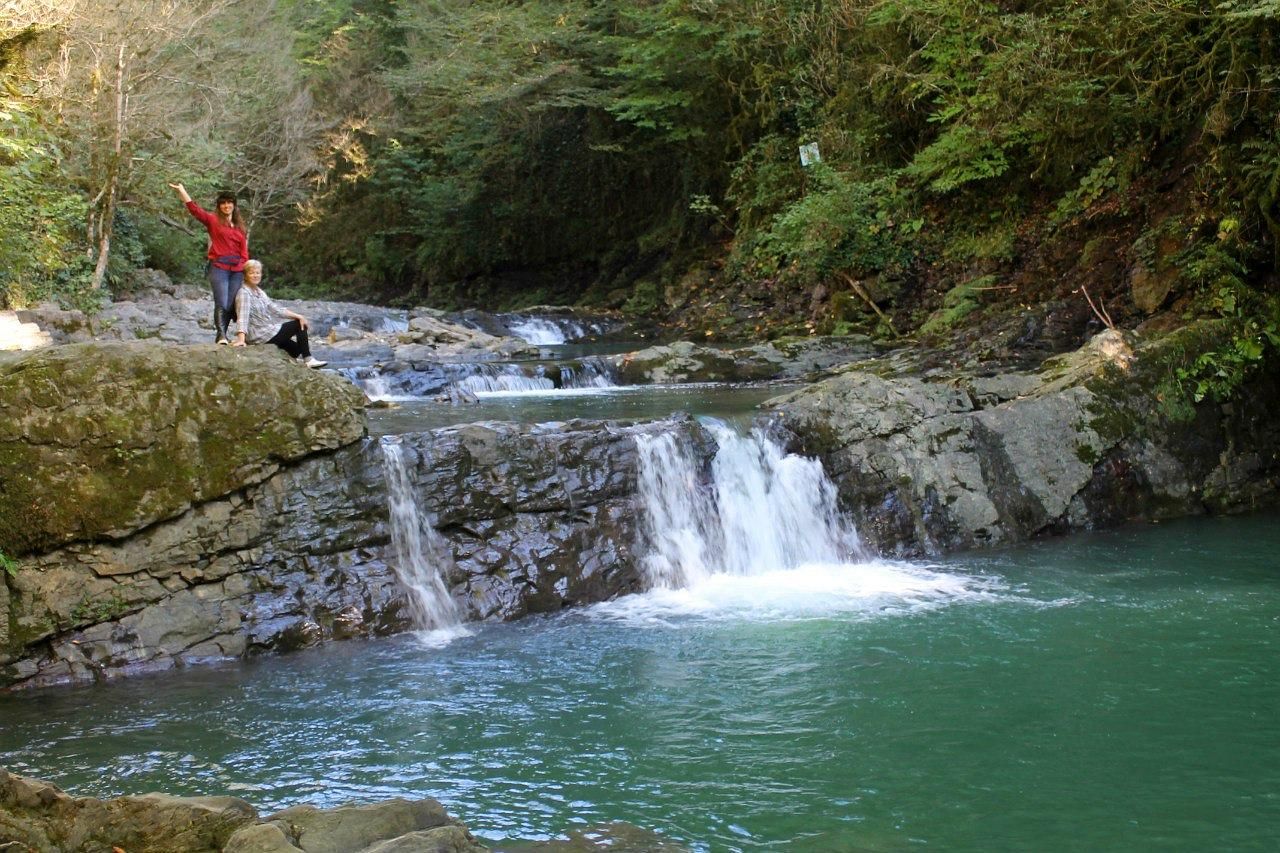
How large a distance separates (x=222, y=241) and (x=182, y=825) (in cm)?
641

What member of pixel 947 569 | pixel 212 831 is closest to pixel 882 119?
pixel 947 569

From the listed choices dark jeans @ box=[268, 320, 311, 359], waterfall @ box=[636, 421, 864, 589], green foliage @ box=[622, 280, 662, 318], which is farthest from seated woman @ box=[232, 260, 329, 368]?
green foliage @ box=[622, 280, 662, 318]

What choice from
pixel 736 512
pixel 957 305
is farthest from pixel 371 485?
pixel 957 305

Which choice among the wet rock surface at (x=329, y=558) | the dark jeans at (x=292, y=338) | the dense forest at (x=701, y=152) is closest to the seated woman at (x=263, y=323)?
the dark jeans at (x=292, y=338)

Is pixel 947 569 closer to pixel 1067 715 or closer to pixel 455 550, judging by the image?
pixel 1067 715

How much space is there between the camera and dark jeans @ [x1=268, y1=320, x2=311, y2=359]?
30.6 ft

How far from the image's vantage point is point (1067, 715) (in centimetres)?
605

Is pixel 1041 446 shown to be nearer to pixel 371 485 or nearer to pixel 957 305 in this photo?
pixel 957 305

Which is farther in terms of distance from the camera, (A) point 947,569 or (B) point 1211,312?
(B) point 1211,312

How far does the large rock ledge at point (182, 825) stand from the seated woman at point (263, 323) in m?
5.59

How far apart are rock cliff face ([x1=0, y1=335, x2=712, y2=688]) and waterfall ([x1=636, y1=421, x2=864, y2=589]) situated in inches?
19.9

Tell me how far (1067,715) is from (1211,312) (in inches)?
284

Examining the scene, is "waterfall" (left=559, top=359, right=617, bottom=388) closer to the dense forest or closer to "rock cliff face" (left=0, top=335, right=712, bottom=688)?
the dense forest

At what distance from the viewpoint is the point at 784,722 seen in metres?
6.07
